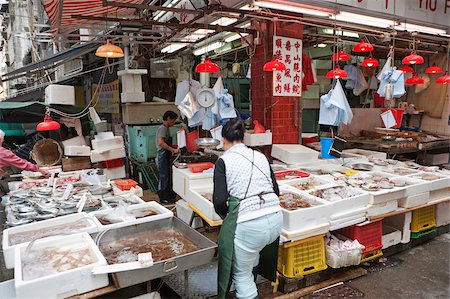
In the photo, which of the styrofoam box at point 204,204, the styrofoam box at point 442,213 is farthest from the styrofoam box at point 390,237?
the styrofoam box at point 204,204

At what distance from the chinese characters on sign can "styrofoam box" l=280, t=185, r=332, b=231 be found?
289 cm

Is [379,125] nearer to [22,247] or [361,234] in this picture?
[361,234]

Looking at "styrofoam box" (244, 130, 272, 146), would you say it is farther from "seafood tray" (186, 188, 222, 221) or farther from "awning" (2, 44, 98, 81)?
"awning" (2, 44, 98, 81)

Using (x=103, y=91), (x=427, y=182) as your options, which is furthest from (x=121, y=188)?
(x=103, y=91)

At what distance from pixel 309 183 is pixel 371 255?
133 cm

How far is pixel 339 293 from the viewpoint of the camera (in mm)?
4277

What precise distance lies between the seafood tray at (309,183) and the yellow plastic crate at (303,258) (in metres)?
0.92

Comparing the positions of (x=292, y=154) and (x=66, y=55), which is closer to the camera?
(x=292, y=154)

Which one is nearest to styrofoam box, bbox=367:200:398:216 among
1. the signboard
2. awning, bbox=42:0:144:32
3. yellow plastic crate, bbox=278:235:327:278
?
yellow plastic crate, bbox=278:235:327:278

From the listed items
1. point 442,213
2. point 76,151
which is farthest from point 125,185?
point 442,213

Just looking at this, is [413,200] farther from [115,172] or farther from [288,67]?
[115,172]

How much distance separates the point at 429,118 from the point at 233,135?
10.1 metres

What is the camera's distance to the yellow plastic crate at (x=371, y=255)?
15.6 ft

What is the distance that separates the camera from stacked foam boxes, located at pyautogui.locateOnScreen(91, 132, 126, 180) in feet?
26.5
